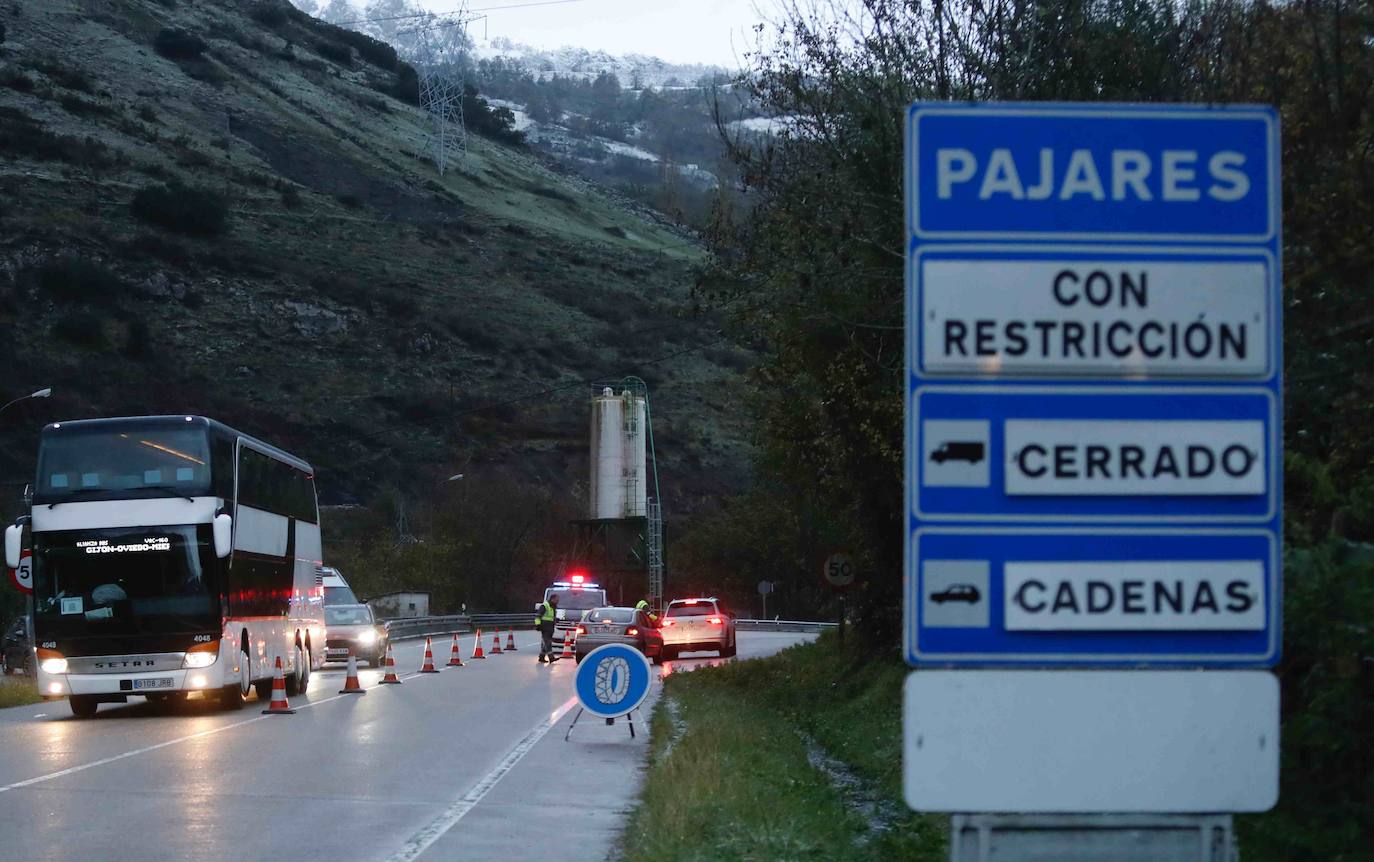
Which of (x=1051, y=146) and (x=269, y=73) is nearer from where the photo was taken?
(x=1051, y=146)

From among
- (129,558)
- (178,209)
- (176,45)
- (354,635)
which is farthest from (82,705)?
(176,45)

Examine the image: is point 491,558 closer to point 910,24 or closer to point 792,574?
point 792,574

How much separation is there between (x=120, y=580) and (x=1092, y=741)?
73.3 ft

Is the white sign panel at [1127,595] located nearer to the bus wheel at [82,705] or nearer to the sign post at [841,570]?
the bus wheel at [82,705]

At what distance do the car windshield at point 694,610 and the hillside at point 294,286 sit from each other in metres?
23.4

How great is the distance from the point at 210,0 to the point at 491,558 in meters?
90.7

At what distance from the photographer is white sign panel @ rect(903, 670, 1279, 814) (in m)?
4.20

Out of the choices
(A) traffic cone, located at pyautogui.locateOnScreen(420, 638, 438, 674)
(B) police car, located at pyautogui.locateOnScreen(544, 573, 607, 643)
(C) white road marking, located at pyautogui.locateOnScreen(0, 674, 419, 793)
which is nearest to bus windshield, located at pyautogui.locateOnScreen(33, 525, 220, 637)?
(C) white road marking, located at pyautogui.locateOnScreen(0, 674, 419, 793)

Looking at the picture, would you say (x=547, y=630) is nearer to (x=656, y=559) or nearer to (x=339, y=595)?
(x=339, y=595)

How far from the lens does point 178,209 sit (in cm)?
9688

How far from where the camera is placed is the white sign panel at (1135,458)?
4266 millimetres

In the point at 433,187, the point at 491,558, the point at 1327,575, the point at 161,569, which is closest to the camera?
the point at 1327,575

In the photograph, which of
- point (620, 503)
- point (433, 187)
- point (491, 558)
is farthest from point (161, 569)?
point (433, 187)

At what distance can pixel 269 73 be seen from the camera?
14400cm
